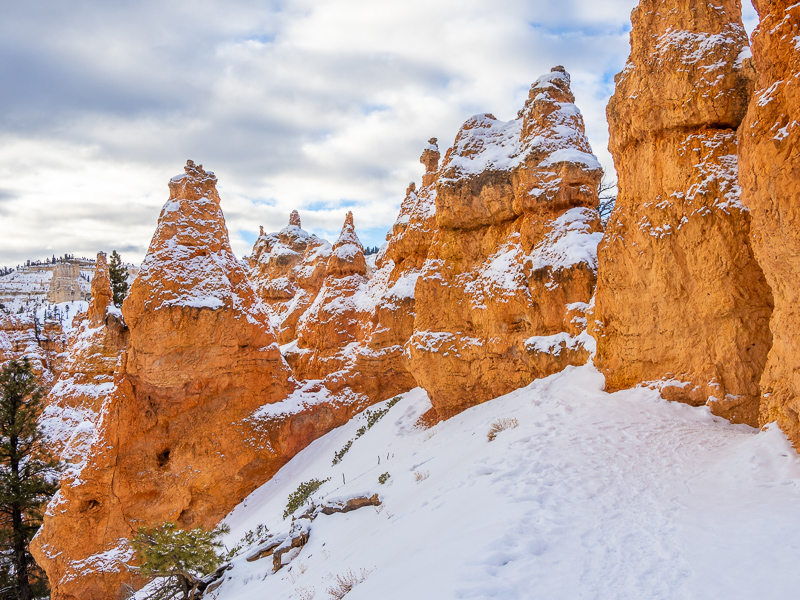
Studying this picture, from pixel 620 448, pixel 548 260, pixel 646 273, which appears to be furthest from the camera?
pixel 548 260

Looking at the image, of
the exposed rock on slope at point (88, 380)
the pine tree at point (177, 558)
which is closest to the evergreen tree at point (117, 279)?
the exposed rock on slope at point (88, 380)

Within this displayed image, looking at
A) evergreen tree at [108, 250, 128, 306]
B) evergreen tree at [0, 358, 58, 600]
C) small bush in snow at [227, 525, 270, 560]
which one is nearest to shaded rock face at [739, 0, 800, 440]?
small bush in snow at [227, 525, 270, 560]

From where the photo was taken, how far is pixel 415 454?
11875 mm

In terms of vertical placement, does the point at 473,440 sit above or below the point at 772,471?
below

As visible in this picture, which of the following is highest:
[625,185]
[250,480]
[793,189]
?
[625,185]

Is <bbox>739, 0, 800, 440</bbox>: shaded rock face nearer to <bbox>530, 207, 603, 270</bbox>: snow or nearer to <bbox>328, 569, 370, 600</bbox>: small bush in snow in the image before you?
<bbox>328, 569, 370, 600</bbox>: small bush in snow

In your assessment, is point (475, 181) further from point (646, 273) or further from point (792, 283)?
point (792, 283)

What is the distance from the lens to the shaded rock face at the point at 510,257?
520 inches

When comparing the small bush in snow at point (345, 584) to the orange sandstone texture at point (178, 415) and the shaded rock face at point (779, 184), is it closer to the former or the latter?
the shaded rock face at point (779, 184)

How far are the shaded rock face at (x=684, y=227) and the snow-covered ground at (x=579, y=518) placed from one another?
2.47 feet

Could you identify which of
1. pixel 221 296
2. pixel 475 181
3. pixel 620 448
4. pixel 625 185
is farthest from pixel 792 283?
pixel 221 296

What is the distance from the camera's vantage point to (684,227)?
838 cm

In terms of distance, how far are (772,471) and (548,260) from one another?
28.2 feet

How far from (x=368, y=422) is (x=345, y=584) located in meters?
14.5
